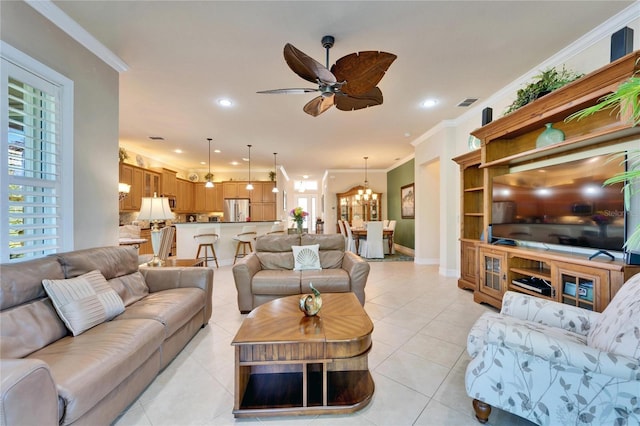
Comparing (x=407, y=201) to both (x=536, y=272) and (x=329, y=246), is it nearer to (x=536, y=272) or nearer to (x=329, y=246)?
(x=329, y=246)

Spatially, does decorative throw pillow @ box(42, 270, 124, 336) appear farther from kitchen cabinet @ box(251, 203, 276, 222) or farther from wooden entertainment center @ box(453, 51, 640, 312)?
kitchen cabinet @ box(251, 203, 276, 222)

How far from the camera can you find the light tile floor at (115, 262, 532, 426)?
150 centimetres

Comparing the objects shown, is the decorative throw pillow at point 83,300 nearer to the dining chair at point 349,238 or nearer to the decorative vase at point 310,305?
the decorative vase at point 310,305

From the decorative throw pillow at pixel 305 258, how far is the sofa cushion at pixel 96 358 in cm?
184

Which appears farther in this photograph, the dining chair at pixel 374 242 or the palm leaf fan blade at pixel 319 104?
the dining chair at pixel 374 242

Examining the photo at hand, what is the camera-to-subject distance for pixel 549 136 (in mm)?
2643

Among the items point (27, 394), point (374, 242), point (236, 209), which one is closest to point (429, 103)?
point (374, 242)

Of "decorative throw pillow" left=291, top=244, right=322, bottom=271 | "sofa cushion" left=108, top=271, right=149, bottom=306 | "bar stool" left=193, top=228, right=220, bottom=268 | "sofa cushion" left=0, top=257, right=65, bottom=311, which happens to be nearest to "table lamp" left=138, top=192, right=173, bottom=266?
"sofa cushion" left=108, top=271, right=149, bottom=306

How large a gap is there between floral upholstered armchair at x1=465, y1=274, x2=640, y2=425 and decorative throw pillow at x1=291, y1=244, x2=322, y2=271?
2.21m

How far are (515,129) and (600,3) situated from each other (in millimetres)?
1111

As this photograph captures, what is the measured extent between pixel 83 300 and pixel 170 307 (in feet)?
1.80

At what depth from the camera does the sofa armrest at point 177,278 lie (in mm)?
2584

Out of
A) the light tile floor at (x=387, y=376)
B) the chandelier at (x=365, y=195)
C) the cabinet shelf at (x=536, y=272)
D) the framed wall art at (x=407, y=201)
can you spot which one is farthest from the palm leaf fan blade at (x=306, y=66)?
the chandelier at (x=365, y=195)

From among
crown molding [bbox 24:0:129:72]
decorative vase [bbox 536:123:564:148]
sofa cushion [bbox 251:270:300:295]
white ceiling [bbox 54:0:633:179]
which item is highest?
white ceiling [bbox 54:0:633:179]
